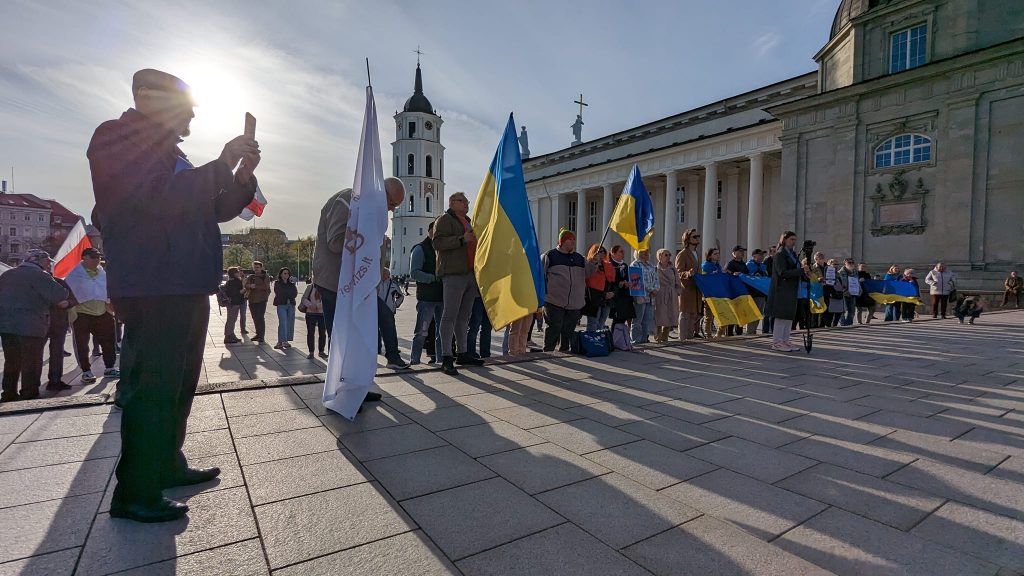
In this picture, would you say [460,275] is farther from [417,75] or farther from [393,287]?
[417,75]

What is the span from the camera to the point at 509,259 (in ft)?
20.2

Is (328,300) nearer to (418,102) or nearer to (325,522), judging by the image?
(325,522)

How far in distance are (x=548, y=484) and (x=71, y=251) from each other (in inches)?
375

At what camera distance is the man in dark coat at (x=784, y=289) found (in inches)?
322

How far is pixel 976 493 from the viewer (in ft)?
9.57

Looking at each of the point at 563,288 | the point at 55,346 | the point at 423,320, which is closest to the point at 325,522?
the point at 423,320

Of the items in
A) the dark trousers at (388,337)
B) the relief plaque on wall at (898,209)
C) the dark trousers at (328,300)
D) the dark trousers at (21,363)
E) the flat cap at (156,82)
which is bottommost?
the dark trousers at (21,363)

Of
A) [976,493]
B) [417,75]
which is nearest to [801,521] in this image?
[976,493]

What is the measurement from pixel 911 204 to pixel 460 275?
84.9 feet

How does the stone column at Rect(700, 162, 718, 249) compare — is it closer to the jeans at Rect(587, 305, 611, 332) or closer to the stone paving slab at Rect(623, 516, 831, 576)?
the jeans at Rect(587, 305, 611, 332)

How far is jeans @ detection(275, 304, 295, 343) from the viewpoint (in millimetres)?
11797

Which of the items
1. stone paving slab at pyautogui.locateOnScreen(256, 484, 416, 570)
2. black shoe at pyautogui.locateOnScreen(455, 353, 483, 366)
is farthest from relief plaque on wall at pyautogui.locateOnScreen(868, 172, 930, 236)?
stone paving slab at pyautogui.locateOnScreen(256, 484, 416, 570)

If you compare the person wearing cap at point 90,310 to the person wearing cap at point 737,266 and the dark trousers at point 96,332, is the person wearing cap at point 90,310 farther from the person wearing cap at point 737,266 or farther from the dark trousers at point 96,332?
the person wearing cap at point 737,266

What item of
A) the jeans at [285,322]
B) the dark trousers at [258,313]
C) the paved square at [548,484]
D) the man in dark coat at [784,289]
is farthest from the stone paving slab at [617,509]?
the dark trousers at [258,313]
